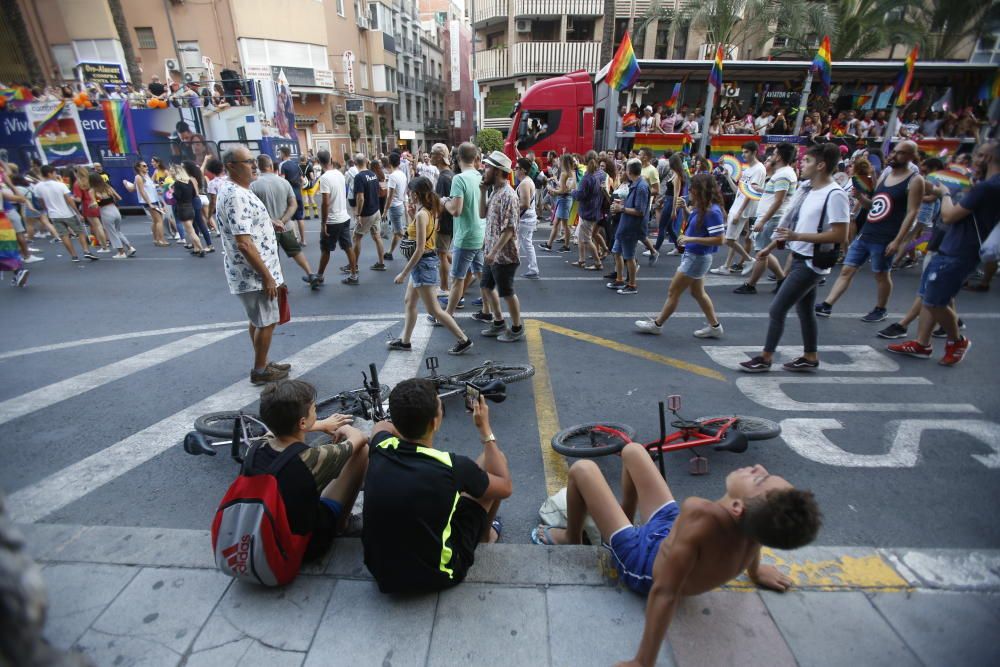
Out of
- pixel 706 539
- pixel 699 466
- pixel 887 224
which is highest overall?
pixel 887 224

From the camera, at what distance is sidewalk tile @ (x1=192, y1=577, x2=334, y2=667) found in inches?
79.4

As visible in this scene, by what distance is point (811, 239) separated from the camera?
4.26 metres

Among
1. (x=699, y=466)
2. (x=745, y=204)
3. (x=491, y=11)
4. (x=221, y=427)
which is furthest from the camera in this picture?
(x=491, y=11)

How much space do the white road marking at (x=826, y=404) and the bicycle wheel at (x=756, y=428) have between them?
2.36ft

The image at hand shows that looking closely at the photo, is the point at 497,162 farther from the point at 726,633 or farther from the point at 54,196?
the point at 54,196

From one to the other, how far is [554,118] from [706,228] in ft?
39.6

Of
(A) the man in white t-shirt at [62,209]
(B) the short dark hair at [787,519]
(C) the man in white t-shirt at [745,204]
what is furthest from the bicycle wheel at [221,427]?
(A) the man in white t-shirt at [62,209]

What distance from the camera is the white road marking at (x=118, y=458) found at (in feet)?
10.4

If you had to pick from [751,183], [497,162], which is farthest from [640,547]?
[751,183]

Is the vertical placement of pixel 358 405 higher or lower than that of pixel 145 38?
lower

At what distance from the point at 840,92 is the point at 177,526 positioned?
61.5 feet

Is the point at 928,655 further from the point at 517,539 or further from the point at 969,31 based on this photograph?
the point at 969,31

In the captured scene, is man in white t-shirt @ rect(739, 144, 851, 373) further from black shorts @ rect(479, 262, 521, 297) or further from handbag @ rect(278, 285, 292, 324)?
handbag @ rect(278, 285, 292, 324)

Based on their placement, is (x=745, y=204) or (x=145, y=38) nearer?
(x=745, y=204)
